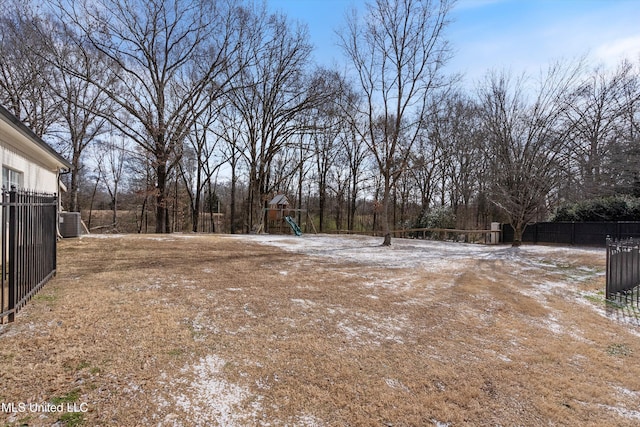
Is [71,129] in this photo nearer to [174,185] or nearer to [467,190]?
[174,185]

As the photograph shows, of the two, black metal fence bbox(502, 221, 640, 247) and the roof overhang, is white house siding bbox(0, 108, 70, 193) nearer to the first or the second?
the roof overhang

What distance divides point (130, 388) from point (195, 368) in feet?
1.62

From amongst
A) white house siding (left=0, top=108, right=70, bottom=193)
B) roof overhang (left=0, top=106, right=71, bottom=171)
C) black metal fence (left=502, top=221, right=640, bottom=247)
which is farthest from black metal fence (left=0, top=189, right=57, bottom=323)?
black metal fence (left=502, top=221, right=640, bottom=247)

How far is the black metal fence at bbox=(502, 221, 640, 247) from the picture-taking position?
14203mm

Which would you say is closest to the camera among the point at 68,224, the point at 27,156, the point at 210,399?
the point at 210,399

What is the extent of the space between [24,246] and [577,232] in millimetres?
20162

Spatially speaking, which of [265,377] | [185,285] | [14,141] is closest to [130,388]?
[265,377]

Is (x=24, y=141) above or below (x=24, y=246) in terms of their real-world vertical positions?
above

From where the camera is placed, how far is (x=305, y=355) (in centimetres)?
312

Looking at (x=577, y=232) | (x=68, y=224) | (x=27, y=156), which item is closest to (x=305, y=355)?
(x=27, y=156)

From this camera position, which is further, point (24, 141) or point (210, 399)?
point (24, 141)

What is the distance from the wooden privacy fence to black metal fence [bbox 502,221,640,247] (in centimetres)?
865

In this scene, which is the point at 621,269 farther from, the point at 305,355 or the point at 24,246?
the point at 24,246

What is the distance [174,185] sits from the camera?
31.6 meters
